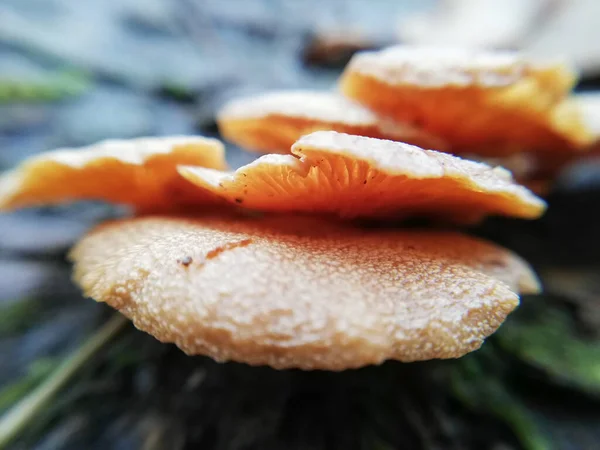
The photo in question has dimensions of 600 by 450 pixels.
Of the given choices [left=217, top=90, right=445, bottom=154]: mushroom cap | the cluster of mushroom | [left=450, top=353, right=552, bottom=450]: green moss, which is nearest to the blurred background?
[left=450, top=353, right=552, bottom=450]: green moss

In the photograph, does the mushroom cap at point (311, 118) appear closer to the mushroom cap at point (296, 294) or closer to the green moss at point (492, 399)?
the mushroom cap at point (296, 294)

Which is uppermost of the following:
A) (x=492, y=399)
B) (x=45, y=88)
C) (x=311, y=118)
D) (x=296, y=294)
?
(x=311, y=118)

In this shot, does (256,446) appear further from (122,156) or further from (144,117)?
(144,117)

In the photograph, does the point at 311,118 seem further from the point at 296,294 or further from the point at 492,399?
the point at 492,399

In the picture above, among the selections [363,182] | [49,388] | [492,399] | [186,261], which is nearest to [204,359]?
[49,388]

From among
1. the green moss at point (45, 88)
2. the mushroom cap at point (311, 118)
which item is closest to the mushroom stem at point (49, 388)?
the mushroom cap at point (311, 118)

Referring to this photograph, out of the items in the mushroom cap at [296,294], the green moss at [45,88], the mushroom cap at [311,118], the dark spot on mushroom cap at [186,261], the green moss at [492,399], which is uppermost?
the mushroom cap at [311,118]
